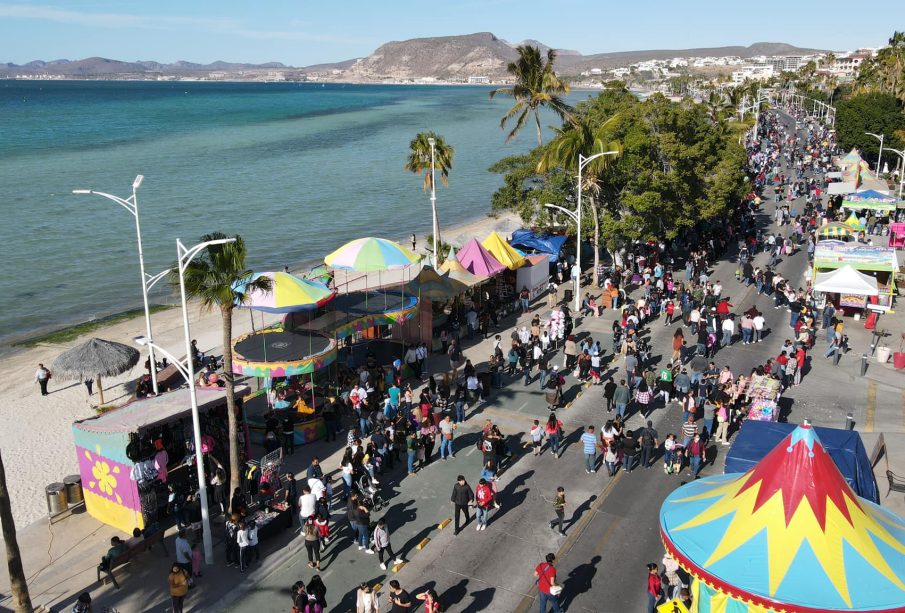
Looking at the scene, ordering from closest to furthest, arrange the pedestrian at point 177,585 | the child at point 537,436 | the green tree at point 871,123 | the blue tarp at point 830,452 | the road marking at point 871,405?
the pedestrian at point 177,585, the blue tarp at point 830,452, the child at point 537,436, the road marking at point 871,405, the green tree at point 871,123

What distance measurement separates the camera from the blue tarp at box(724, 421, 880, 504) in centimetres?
1559

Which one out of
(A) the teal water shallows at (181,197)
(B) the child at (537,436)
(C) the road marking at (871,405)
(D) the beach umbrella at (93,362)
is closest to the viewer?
(B) the child at (537,436)

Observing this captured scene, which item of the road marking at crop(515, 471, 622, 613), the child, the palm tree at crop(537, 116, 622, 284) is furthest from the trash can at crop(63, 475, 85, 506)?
the palm tree at crop(537, 116, 622, 284)

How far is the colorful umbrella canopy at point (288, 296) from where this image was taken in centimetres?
2255

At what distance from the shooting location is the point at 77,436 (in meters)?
17.1

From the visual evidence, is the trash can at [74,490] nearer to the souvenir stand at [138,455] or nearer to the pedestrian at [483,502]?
the souvenir stand at [138,455]

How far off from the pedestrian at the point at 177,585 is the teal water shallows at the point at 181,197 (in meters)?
29.1

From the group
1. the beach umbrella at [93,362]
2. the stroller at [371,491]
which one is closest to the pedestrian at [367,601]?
the stroller at [371,491]

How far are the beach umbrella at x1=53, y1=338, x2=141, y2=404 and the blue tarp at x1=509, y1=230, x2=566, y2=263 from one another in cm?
2090

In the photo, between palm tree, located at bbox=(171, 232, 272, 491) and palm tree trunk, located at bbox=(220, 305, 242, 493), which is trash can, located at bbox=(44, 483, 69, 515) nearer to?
palm tree trunk, located at bbox=(220, 305, 242, 493)

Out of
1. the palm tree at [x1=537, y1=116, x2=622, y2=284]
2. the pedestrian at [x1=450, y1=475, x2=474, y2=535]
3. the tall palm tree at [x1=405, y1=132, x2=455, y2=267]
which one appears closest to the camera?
the pedestrian at [x1=450, y1=475, x2=474, y2=535]

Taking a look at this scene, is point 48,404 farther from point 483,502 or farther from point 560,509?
point 560,509

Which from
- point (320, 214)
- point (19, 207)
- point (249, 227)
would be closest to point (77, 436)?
point (249, 227)

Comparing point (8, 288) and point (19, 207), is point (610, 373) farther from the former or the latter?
point (19, 207)
